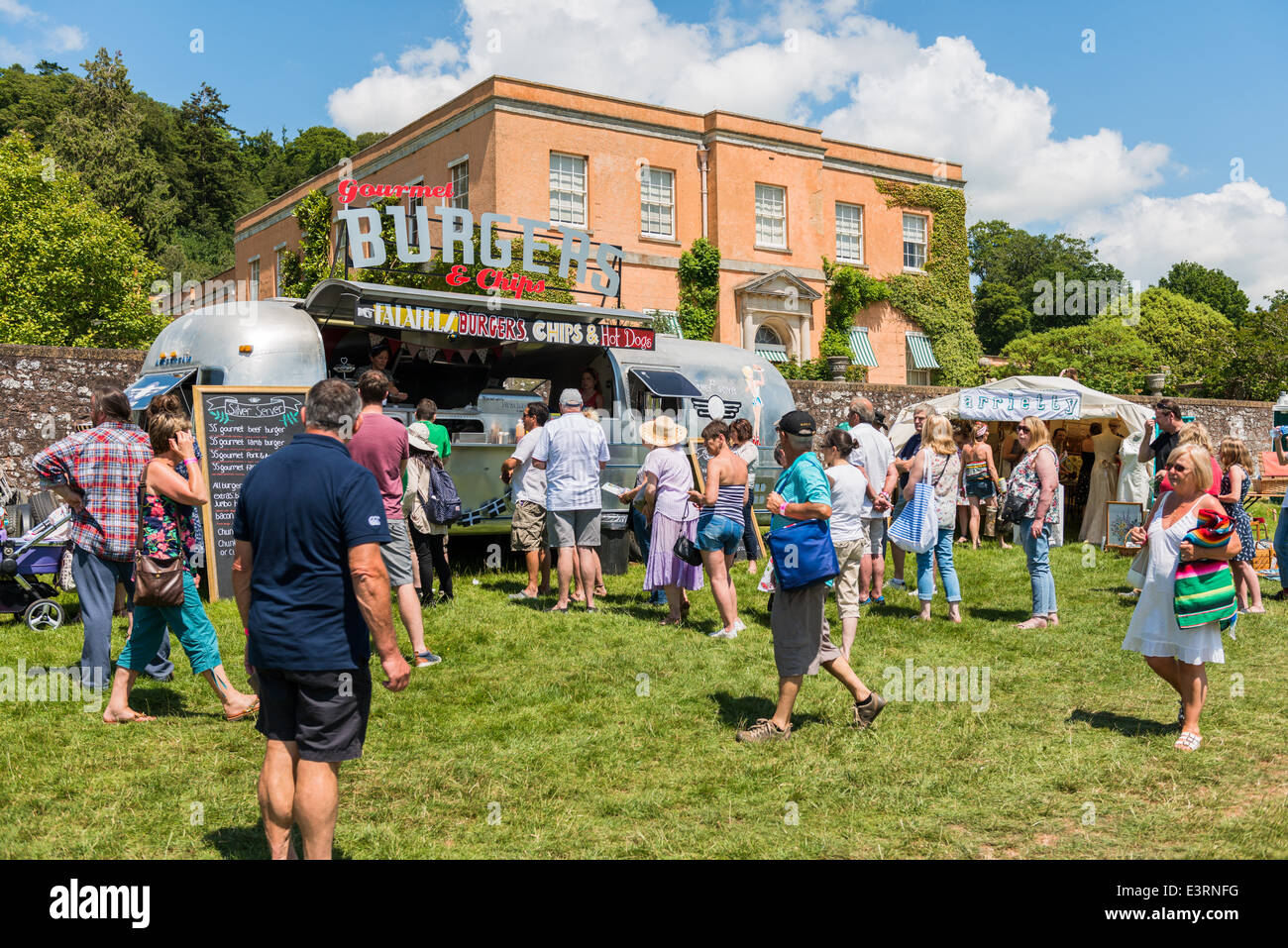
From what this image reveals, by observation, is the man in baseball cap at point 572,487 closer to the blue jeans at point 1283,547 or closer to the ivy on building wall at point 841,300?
the blue jeans at point 1283,547

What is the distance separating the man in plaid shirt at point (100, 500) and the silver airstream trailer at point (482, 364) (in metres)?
3.99

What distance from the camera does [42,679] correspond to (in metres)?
6.41

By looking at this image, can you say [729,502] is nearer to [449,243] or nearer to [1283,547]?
[1283,547]

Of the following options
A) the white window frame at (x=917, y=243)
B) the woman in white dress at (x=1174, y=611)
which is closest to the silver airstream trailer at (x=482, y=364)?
the woman in white dress at (x=1174, y=611)

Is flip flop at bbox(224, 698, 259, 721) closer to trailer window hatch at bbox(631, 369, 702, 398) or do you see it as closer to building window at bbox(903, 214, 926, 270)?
trailer window hatch at bbox(631, 369, 702, 398)

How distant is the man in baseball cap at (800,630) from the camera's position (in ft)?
18.2

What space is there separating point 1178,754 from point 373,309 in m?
8.02

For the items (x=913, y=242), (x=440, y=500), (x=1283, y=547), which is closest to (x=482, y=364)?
(x=440, y=500)

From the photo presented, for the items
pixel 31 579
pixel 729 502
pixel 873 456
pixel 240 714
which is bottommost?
pixel 240 714

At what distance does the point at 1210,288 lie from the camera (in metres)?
70.9

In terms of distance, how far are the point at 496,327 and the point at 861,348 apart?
805 inches

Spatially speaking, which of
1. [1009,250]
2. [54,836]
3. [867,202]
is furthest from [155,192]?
[1009,250]

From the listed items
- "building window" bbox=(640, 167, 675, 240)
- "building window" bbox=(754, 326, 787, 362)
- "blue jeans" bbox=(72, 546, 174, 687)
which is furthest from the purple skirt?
"building window" bbox=(754, 326, 787, 362)
